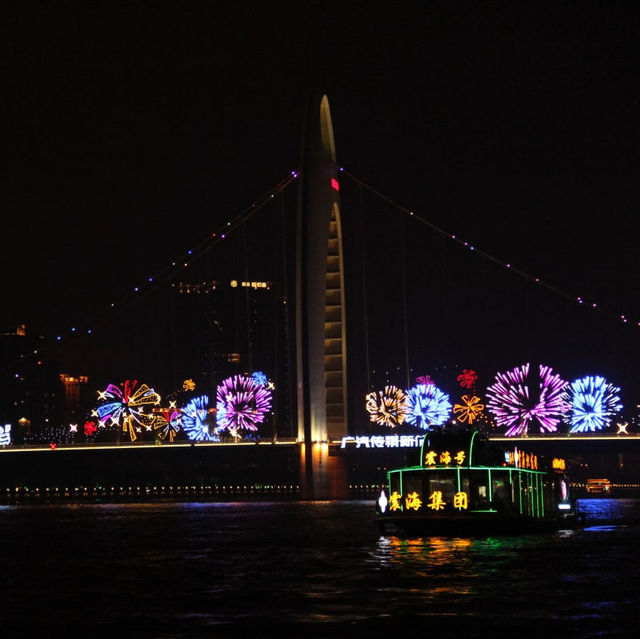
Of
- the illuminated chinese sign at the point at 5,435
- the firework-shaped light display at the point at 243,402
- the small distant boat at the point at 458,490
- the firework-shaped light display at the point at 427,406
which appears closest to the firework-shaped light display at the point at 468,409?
the firework-shaped light display at the point at 427,406

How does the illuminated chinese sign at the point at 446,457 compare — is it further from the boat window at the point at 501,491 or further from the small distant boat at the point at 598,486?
the small distant boat at the point at 598,486

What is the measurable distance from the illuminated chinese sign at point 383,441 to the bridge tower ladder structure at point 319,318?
138 cm

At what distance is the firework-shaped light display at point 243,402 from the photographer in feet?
299

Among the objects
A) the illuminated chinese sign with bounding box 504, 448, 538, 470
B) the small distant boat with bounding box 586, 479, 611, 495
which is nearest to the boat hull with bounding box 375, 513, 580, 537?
the illuminated chinese sign with bounding box 504, 448, 538, 470

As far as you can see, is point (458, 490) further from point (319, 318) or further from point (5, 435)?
point (5, 435)

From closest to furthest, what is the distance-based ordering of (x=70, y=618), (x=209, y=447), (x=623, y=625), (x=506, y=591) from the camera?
(x=623, y=625)
(x=70, y=618)
(x=506, y=591)
(x=209, y=447)

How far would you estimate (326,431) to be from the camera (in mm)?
93438

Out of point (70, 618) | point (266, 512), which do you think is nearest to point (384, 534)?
point (70, 618)

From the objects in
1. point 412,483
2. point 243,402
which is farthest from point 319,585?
point 243,402

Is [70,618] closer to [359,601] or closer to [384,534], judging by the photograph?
[359,601]

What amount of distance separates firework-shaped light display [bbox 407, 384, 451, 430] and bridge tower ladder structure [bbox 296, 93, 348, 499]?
436cm

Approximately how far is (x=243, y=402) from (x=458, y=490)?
43.5 m

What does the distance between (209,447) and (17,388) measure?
75.9 metres

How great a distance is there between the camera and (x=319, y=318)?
9338 centimetres
